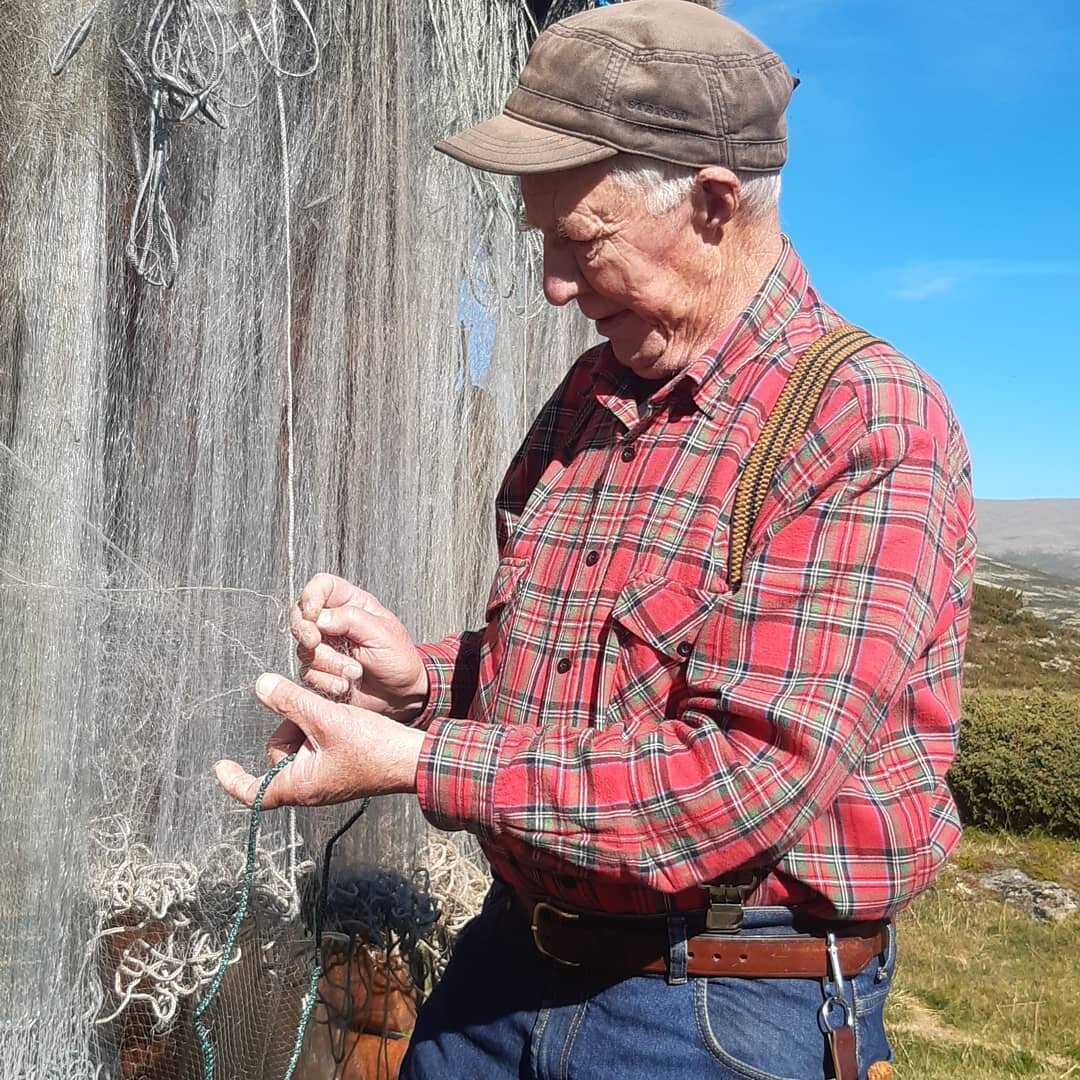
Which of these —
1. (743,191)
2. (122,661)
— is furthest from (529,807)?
(122,661)

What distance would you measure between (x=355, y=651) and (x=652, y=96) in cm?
84

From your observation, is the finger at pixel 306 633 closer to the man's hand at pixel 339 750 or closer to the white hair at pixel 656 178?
the man's hand at pixel 339 750

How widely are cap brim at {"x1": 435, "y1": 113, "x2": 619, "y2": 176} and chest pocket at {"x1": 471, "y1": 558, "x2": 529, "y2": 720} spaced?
498 mm

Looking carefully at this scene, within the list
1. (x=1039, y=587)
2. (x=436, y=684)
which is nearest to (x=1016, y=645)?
(x=1039, y=587)

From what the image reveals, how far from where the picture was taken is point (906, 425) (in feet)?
4.10

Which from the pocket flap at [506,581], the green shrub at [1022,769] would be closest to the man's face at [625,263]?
the pocket flap at [506,581]

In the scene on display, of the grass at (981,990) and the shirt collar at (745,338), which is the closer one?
the shirt collar at (745,338)

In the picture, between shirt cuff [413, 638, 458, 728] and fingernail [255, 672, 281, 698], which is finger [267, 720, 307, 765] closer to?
fingernail [255, 672, 281, 698]

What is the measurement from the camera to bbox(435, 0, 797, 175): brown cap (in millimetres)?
1343

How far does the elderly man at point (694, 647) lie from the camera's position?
4.01ft

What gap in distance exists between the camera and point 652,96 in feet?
4.40

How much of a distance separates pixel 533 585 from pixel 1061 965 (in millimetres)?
4775

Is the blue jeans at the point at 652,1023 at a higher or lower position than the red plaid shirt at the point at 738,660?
lower

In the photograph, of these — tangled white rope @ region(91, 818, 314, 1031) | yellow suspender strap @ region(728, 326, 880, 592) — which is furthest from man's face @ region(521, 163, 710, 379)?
tangled white rope @ region(91, 818, 314, 1031)
